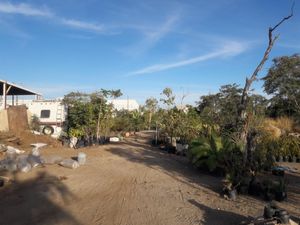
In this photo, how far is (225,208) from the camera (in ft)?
19.5

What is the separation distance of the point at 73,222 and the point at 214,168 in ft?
15.5

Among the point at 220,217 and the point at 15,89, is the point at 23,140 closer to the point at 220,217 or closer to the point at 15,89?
the point at 15,89

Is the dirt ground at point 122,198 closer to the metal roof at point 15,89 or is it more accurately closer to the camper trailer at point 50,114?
the camper trailer at point 50,114

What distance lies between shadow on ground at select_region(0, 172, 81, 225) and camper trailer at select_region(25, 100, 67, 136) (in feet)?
36.2

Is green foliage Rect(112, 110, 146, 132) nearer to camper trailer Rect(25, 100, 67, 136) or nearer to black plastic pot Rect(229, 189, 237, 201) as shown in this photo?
camper trailer Rect(25, 100, 67, 136)

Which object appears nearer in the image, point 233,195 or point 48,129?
point 233,195

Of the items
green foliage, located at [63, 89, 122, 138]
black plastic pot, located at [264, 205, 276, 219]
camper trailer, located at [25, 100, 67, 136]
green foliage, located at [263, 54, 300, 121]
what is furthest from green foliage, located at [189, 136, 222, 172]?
green foliage, located at [263, 54, 300, 121]

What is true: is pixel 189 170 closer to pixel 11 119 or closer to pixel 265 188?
pixel 265 188

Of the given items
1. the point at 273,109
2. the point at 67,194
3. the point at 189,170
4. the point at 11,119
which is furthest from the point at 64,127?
the point at 273,109

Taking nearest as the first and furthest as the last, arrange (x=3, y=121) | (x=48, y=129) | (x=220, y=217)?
(x=220, y=217)
(x=3, y=121)
(x=48, y=129)

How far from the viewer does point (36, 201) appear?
21.6ft

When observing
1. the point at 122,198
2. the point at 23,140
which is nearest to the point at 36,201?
the point at 122,198

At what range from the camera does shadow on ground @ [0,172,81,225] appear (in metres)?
5.62

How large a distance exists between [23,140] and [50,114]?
184 inches
